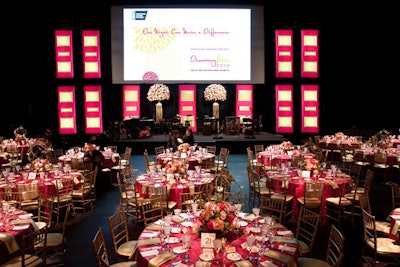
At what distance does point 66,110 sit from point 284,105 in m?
9.24

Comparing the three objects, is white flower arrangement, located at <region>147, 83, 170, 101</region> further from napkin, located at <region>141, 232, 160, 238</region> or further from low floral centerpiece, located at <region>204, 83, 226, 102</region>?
napkin, located at <region>141, 232, 160, 238</region>

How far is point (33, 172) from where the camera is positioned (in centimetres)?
754

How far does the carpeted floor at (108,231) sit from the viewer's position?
Answer: 556cm

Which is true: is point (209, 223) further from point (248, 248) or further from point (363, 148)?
point (363, 148)

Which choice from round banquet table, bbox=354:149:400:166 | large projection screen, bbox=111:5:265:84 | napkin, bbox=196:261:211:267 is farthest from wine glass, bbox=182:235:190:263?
large projection screen, bbox=111:5:265:84

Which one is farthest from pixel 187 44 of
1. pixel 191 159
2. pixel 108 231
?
pixel 108 231

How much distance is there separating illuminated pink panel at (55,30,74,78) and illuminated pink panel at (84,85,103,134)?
105cm

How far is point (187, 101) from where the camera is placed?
697 inches

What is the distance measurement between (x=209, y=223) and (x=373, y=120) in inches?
603

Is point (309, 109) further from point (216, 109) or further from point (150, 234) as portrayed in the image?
point (150, 234)

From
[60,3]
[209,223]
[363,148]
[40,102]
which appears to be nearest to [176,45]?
[60,3]

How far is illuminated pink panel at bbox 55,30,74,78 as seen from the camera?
16.3 metres

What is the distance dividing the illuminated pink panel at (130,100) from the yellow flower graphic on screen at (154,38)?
232cm

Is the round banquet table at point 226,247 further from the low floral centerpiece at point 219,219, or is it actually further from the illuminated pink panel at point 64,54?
the illuminated pink panel at point 64,54
